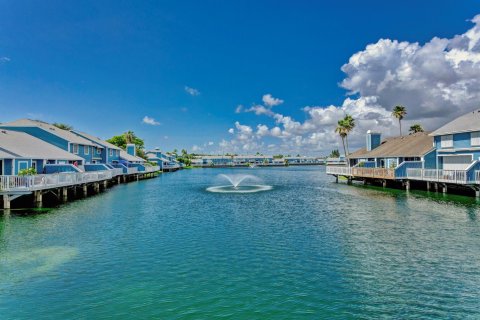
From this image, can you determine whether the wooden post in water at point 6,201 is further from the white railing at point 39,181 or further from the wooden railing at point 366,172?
the wooden railing at point 366,172

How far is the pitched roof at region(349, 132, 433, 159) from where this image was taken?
43722mm

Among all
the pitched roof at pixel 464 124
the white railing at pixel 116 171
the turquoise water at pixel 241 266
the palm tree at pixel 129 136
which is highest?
the palm tree at pixel 129 136

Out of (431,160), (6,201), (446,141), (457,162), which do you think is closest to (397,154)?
(431,160)

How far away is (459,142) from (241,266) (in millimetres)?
34879

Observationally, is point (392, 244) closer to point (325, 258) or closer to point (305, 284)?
point (325, 258)

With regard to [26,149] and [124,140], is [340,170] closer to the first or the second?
[26,149]

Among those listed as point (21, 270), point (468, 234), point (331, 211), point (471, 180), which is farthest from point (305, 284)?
point (471, 180)

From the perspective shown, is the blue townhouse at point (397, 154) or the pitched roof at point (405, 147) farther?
the pitched roof at point (405, 147)

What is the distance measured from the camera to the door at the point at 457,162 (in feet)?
120

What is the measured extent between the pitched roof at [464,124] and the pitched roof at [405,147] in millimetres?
2891

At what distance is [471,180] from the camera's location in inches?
1256

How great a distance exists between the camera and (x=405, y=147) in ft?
159

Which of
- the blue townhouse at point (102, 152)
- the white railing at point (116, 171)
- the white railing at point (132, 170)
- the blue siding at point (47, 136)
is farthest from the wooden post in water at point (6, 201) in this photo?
the white railing at point (132, 170)

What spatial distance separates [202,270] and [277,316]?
4557mm
